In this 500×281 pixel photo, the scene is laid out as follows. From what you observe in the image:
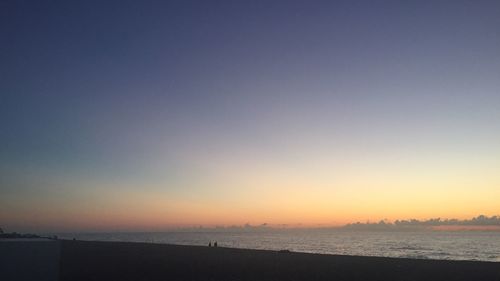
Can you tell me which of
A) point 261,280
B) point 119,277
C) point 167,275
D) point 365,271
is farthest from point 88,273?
point 365,271

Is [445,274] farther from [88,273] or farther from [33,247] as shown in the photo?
[33,247]

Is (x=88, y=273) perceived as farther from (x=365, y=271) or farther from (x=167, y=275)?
(x=365, y=271)

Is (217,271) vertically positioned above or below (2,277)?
below

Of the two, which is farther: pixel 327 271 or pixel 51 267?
pixel 327 271

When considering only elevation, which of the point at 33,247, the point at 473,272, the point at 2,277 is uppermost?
the point at 33,247

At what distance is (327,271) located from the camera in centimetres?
2653

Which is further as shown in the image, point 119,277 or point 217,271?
point 217,271

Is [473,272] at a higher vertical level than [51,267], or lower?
lower

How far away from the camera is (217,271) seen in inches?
1011

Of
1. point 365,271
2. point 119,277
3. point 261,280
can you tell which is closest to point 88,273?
point 119,277

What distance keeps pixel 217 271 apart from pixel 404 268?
550 inches

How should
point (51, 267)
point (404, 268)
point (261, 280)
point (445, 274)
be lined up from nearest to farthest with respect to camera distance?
point (51, 267) → point (261, 280) → point (445, 274) → point (404, 268)

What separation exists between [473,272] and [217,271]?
710 inches

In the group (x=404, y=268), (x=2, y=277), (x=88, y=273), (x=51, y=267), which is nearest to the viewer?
(x=2, y=277)
